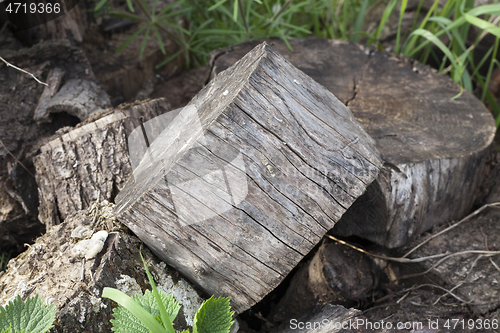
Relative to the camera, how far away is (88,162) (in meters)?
1.34

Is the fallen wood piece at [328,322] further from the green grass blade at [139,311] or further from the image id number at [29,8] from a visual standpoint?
the image id number at [29,8]

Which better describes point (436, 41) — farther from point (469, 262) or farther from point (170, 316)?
point (170, 316)

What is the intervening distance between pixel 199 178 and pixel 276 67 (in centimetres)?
42

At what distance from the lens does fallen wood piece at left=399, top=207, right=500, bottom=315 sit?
1.37 m

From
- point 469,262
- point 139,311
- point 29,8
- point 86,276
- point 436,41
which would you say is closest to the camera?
point 139,311

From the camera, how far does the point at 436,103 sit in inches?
66.4

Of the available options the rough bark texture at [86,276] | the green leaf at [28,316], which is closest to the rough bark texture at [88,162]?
the rough bark texture at [86,276]

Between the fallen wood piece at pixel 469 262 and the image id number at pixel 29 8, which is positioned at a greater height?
the image id number at pixel 29 8

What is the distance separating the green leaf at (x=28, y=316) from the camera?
87 centimetres

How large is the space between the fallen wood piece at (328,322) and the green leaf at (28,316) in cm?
77

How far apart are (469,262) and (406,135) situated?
0.61 metres

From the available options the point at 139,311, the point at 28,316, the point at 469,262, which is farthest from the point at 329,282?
the point at 28,316

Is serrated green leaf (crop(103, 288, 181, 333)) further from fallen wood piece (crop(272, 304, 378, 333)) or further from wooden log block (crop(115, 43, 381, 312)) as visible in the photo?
fallen wood piece (crop(272, 304, 378, 333))

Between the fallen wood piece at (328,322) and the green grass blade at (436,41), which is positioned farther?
the green grass blade at (436,41)
